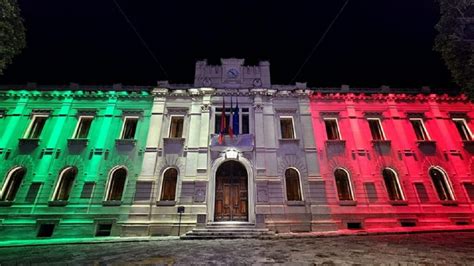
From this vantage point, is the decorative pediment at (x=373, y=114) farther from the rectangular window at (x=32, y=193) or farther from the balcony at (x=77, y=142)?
the rectangular window at (x=32, y=193)

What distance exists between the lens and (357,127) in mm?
15516

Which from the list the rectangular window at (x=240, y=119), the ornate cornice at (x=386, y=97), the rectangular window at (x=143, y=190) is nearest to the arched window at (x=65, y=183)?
the rectangular window at (x=143, y=190)

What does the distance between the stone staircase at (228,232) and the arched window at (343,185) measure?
199 inches

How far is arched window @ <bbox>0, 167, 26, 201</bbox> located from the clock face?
1364cm

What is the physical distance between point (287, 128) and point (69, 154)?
13.5 metres

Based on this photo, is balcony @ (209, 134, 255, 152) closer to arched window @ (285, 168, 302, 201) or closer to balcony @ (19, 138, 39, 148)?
arched window @ (285, 168, 302, 201)

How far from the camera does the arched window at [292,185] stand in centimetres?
1382

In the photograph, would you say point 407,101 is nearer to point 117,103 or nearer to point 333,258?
point 333,258

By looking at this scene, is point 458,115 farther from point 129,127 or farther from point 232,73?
point 129,127

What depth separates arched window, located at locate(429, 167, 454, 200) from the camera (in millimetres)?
14034

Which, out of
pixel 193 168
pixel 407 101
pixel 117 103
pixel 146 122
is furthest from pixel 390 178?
pixel 117 103

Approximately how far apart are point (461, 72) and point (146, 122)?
17087 mm

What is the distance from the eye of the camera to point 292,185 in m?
14.1

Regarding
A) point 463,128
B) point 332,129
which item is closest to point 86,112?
point 332,129
